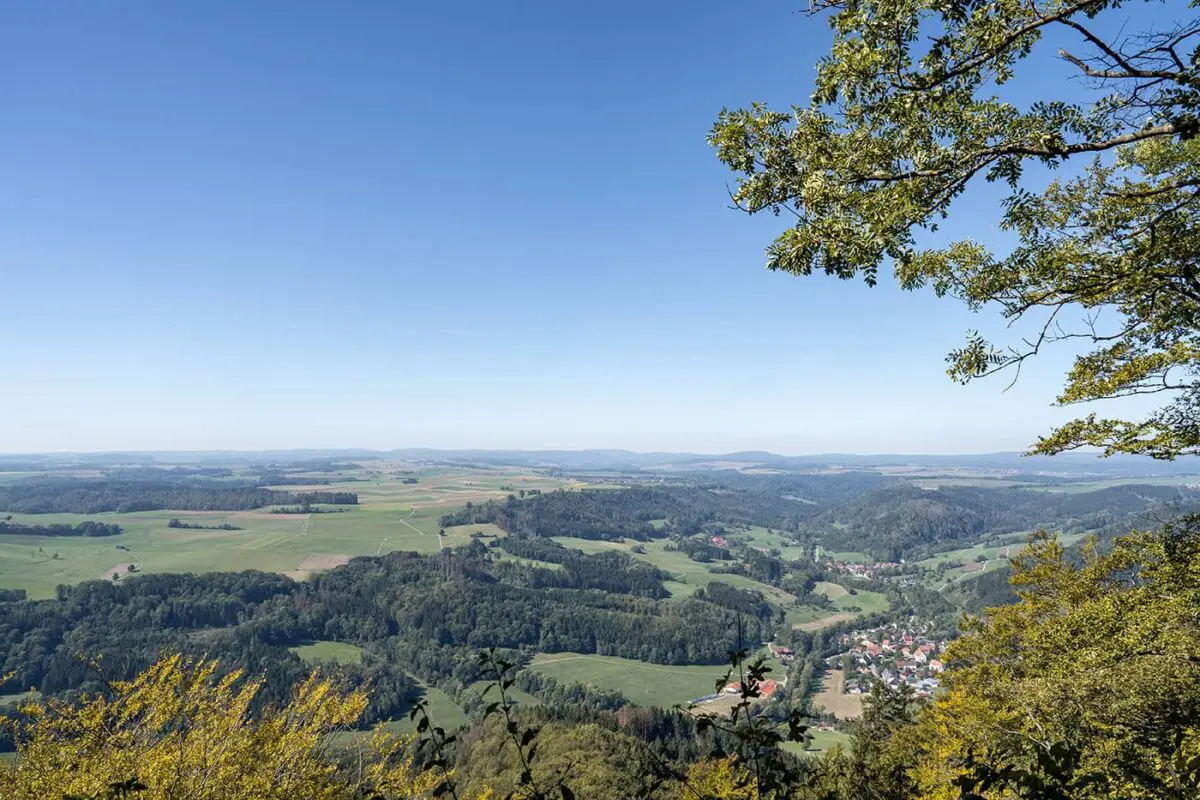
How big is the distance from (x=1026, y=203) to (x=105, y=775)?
50.4 feet

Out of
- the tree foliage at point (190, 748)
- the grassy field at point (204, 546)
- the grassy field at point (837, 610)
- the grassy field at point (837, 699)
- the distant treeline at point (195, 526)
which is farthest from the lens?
the distant treeline at point (195, 526)

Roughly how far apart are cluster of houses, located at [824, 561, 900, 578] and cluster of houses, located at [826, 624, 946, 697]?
56.0 metres

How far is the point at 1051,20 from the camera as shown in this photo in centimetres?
510

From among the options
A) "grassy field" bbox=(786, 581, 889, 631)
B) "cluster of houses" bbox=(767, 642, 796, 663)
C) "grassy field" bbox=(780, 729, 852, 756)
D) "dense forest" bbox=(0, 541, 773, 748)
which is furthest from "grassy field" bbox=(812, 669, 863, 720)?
"grassy field" bbox=(786, 581, 889, 631)

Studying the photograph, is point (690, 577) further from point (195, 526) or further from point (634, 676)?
point (195, 526)

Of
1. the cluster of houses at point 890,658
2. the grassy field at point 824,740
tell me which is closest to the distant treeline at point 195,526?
the grassy field at point 824,740

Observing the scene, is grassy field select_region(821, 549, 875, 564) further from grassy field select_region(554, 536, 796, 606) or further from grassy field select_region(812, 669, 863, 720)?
grassy field select_region(812, 669, 863, 720)

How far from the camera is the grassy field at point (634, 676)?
9594cm

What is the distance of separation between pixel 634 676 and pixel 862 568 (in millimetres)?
109995

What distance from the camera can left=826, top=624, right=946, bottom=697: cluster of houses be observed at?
88.0m

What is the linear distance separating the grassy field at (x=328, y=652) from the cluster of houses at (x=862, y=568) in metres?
142

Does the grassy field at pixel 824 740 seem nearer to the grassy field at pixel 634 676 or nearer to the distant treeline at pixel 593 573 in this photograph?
the grassy field at pixel 634 676

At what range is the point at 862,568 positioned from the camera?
18025cm

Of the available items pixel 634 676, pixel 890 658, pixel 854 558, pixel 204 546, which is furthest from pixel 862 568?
pixel 204 546
